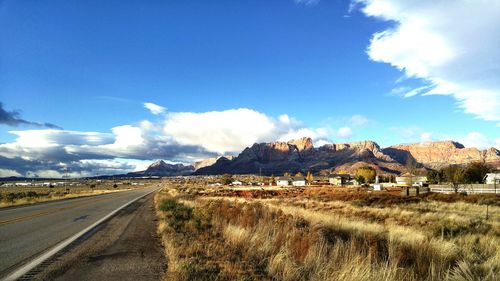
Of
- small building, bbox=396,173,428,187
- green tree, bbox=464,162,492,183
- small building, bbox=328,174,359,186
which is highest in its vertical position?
green tree, bbox=464,162,492,183

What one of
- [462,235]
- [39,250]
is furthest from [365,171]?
[39,250]

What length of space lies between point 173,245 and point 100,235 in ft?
14.0

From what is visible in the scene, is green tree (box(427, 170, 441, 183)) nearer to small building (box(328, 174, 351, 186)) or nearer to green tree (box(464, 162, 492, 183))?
green tree (box(464, 162, 492, 183))

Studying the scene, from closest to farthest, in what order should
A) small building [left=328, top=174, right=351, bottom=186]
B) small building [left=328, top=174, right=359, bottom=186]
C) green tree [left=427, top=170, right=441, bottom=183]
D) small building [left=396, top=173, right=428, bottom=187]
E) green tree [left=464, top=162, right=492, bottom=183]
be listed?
1. small building [left=396, top=173, right=428, bottom=187]
2. green tree [left=464, top=162, right=492, bottom=183]
3. green tree [left=427, top=170, right=441, bottom=183]
4. small building [left=328, top=174, right=351, bottom=186]
5. small building [left=328, top=174, right=359, bottom=186]

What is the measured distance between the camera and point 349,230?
48.4 feet

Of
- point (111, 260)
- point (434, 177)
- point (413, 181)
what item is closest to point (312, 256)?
point (111, 260)

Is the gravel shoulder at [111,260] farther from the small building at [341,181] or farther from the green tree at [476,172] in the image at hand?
the small building at [341,181]

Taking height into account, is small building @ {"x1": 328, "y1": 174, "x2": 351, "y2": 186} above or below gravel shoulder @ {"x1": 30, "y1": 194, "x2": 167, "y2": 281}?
below

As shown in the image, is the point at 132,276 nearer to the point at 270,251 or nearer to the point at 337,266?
the point at 270,251

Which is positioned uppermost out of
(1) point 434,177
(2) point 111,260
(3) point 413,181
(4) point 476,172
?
(2) point 111,260

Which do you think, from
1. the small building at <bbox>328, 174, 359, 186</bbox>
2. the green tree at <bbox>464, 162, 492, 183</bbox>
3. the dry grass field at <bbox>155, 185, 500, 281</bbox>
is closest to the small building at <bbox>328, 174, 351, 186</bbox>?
the small building at <bbox>328, 174, 359, 186</bbox>

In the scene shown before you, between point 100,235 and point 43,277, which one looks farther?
point 100,235

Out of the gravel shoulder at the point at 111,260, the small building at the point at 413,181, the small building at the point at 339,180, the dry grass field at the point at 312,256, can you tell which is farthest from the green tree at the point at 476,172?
the gravel shoulder at the point at 111,260

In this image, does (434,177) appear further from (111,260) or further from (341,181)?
(111,260)
